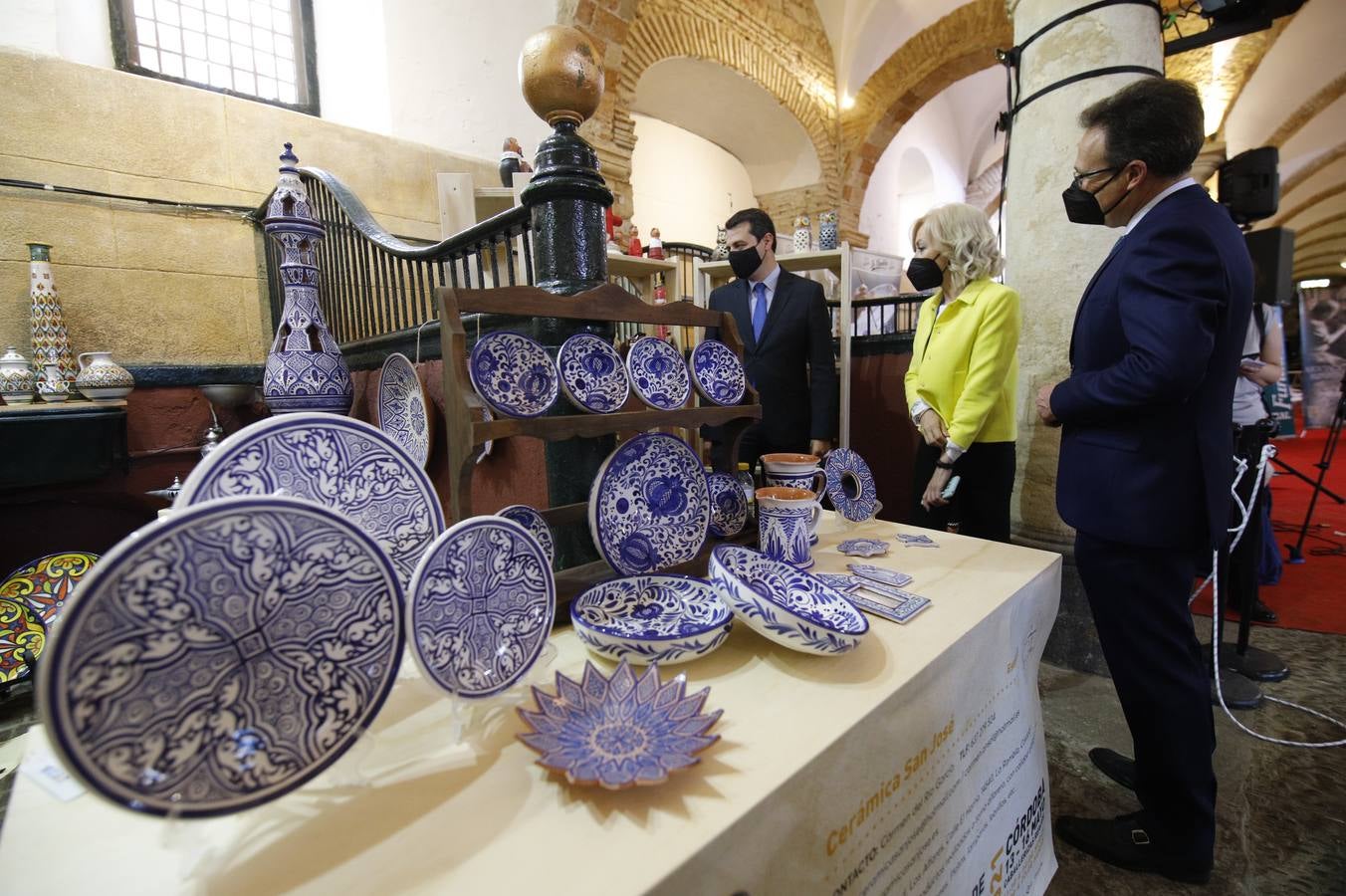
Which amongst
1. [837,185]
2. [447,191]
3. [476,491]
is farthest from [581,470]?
[837,185]

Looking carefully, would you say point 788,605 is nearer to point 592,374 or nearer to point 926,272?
point 592,374

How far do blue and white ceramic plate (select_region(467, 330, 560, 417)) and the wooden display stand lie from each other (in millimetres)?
56

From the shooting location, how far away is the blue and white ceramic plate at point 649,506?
111cm

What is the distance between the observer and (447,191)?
3443 mm

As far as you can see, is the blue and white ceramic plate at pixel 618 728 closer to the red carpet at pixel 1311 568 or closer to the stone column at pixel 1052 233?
the stone column at pixel 1052 233

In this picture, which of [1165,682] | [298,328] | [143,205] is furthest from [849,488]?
[143,205]

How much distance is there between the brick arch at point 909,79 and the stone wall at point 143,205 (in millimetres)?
5664

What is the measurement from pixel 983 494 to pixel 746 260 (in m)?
1.44

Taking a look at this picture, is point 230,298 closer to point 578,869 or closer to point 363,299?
point 363,299

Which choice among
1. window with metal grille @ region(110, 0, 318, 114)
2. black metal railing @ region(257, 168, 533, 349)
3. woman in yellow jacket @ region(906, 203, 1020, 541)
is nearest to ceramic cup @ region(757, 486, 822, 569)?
black metal railing @ region(257, 168, 533, 349)

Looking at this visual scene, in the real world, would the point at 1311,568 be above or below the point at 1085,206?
below

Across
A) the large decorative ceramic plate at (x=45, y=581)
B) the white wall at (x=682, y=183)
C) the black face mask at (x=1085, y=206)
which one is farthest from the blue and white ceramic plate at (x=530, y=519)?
the white wall at (x=682, y=183)

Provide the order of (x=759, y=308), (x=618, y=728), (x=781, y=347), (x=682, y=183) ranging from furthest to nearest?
(x=682, y=183) < (x=759, y=308) < (x=781, y=347) < (x=618, y=728)

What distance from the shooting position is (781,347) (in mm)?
2723
